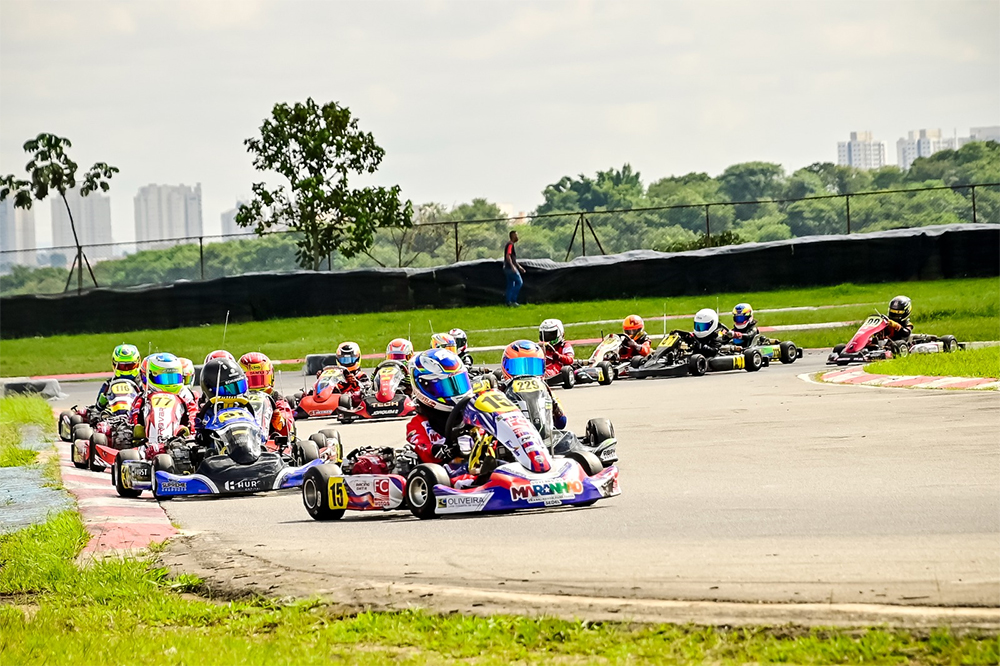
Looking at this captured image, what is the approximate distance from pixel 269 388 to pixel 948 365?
971cm

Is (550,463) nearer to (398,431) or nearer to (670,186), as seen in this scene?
(398,431)

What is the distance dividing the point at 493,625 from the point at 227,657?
116 centimetres

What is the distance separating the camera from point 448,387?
34.6 ft

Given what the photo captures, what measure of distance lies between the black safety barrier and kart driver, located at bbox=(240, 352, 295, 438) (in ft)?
71.7

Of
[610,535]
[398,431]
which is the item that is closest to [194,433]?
[398,431]

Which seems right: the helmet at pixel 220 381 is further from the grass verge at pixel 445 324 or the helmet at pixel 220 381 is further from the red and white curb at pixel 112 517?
the grass verge at pixel 445 324

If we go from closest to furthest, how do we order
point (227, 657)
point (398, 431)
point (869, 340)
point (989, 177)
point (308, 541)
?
point (227, 657) → point (308, 541) → point (398, 431) → point (869, 340) → point (989, 177)

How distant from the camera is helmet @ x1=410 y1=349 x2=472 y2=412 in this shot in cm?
1052

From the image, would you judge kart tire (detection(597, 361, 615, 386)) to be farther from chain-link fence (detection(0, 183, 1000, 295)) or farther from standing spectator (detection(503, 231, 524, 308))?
chain-link fence (detection(0, 183, 1000, 295))

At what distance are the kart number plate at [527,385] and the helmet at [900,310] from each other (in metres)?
13.5

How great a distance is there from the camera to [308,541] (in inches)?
353

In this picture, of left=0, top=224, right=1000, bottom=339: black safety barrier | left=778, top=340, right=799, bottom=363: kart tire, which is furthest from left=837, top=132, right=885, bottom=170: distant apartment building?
left=778, top=340, right=799, bottom=363: kart tire

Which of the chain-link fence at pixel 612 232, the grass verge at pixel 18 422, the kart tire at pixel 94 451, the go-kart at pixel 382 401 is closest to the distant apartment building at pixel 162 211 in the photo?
the chain-link fence at pixel 612 232

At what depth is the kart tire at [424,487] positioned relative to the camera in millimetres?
9805
